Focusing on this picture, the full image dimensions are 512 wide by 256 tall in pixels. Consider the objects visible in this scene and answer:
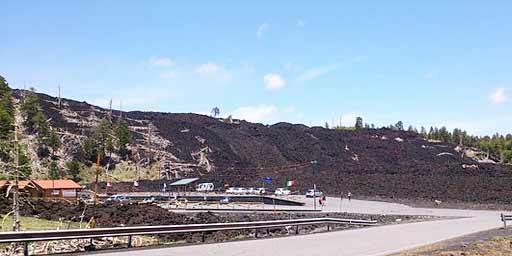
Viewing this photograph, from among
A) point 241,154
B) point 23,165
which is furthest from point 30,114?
point 23,165

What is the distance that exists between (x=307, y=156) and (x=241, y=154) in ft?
56.8

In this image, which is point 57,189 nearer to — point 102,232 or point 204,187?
point 204,187

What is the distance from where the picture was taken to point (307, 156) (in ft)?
501

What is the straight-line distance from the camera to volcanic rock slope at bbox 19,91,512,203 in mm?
104000

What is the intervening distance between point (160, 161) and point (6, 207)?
8415 centimetres

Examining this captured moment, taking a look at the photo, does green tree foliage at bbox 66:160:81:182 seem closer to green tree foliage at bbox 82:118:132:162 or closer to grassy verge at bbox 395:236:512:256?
green tree foliage at bbox 82:118:132:162

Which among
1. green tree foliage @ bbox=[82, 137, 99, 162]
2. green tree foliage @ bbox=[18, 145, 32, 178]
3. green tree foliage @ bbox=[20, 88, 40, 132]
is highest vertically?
green tree foliage @ bbox=[20, 88, 40, 132]

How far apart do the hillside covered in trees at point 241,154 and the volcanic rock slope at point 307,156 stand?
0.27 m

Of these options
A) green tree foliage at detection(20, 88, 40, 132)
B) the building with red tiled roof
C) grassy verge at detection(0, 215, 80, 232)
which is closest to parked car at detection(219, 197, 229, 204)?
the building with red tiled roof

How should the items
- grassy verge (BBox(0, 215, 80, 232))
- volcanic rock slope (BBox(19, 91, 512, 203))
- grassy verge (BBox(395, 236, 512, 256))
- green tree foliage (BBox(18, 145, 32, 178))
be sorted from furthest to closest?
volcanic rock slope (BBox(19, 91, 512, 203)) → grassy verge (BBox(0, 215, 80, 232)) → green tree foliage (BBox(18, 145, 32, 178)) → grassy verge (BBox(395, 236, 512, 256))

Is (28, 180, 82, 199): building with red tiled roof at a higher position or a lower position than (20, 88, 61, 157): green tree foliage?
lower

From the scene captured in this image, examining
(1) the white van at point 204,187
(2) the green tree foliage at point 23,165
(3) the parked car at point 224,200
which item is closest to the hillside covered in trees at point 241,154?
(1) the white van at point 204,187

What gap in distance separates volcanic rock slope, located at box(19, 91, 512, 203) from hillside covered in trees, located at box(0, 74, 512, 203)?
27cm

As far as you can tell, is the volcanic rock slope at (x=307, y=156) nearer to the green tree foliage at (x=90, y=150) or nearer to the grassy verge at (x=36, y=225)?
the green tree foliage at (x=90, y=150)
